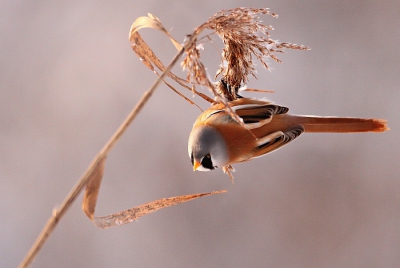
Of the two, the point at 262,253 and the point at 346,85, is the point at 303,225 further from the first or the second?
the point at 346,85

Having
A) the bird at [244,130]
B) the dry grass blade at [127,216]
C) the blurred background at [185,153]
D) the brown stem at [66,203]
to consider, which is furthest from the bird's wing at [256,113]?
the blurred background at [185,153]

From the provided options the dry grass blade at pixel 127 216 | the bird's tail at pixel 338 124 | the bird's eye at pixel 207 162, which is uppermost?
the bird's tail at pixel 338 124

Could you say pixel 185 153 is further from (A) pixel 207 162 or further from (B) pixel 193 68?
(B) pixel 193 68

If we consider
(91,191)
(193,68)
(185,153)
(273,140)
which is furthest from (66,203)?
(185,153)

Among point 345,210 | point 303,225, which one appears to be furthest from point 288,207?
point 345,210

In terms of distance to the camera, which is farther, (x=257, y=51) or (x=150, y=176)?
(x=150, y=176)

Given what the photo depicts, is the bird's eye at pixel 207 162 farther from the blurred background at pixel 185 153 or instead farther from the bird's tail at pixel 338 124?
the blurred background at pixel 185 153

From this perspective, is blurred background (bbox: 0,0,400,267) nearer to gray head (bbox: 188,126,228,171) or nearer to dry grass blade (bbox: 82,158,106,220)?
gray head (bbox: 188,126,228,171)

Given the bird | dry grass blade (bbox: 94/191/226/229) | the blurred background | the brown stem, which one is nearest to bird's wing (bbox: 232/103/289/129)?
the bird
